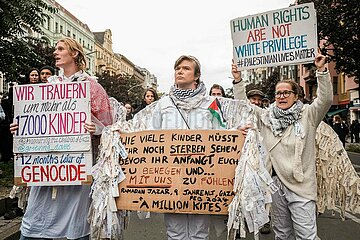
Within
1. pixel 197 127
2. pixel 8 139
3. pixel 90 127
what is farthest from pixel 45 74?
pixel 8 139

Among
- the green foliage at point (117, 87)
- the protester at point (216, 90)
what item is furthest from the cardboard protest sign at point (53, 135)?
the green foliage at point (117, 87)

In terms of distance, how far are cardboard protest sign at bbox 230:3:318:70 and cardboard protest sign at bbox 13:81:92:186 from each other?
5.73 feet

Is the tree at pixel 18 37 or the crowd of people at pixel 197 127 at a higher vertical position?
the tree at pixel 18 37

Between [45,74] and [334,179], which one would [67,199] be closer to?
[45,74]

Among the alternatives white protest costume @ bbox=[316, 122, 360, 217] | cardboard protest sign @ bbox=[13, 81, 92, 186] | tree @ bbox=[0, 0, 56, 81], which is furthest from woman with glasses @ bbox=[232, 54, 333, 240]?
tree @ bbox=[0, 0, 56, 81]

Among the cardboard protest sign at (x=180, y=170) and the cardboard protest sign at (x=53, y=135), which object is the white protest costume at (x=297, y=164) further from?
the cardboard protest sign at (x=53, y=135)

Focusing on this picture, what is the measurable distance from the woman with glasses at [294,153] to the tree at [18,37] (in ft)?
21.1

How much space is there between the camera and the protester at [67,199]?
3.36 metres

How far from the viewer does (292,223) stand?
13.0 feet

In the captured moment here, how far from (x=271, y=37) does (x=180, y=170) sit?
200 centimetres

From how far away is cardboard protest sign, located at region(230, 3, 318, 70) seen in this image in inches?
174

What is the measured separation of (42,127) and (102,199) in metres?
0.77

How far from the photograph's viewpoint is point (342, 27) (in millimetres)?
17828

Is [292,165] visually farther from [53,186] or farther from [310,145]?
[53,186]
